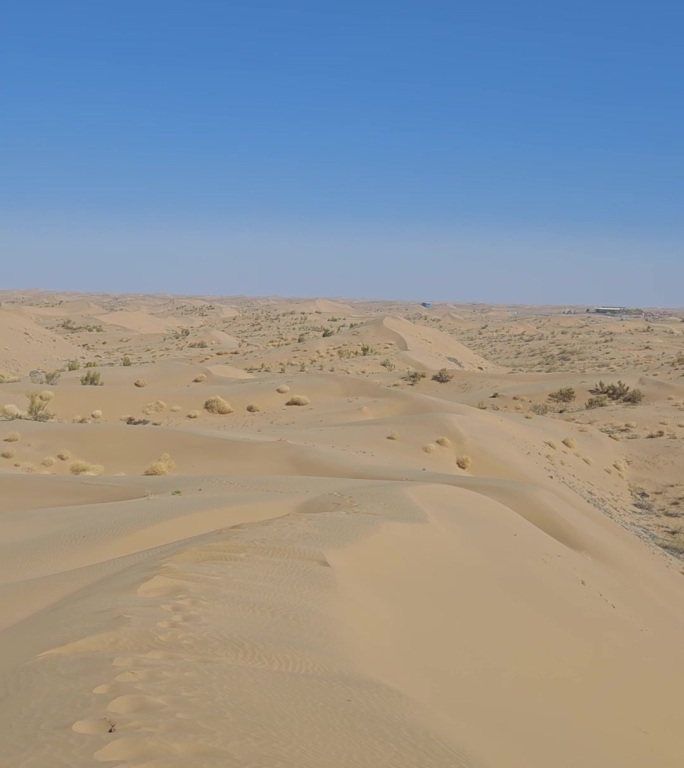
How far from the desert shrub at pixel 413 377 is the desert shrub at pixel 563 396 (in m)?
6.18

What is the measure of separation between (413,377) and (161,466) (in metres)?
19.7

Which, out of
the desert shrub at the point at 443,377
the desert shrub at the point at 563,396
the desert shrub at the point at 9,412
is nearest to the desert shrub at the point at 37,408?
the desert shrub at the point at 9,412

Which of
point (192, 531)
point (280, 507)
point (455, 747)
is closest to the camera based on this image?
point (455, 747)

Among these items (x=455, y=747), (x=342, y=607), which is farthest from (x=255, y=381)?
(x=455, y=747)

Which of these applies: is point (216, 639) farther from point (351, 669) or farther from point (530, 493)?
point (530, 493)

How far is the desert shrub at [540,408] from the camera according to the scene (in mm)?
30034

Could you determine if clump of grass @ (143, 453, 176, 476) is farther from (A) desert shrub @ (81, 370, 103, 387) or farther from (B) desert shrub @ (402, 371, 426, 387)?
(B) desert shrub @ (402, 371, 426, 387)

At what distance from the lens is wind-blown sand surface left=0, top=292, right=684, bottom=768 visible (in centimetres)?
429

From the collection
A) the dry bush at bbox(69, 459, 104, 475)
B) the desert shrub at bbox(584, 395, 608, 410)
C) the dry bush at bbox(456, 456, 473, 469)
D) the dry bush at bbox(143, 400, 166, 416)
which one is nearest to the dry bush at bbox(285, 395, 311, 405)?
the dry bush at bbox(143, 400, 166, 416)

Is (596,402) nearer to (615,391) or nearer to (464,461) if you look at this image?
(615,391)

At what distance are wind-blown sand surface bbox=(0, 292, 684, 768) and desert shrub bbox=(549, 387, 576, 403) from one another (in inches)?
262

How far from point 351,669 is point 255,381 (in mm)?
23945

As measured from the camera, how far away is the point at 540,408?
30.6 m

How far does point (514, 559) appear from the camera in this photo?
10.4 meters
